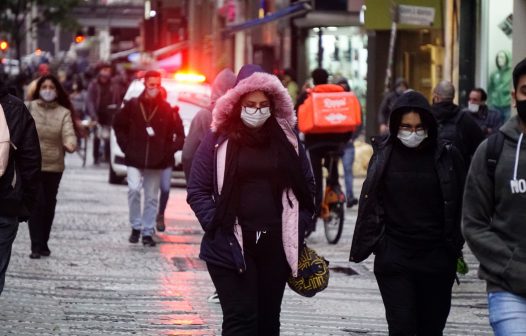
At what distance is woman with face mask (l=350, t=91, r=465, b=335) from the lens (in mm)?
7688

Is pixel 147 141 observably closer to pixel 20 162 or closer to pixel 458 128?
pixel 458 128

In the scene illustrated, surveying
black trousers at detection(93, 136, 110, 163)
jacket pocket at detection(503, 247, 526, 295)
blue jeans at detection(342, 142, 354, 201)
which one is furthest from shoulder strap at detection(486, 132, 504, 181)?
black trousers at detection(93, 136, 110, 163)

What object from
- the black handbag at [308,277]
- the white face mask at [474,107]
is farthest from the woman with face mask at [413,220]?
the white face mask at [474,107]

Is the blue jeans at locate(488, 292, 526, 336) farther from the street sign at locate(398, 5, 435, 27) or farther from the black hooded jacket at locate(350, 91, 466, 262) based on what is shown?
the street sign at locate(398, 5, 435, 27)

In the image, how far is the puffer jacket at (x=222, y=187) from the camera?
25.2 feet

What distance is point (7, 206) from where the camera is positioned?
8758mm

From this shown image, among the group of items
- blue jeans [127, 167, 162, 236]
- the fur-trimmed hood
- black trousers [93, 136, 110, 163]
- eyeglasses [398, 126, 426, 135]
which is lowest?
black trousers [93, 136, 110, 163]

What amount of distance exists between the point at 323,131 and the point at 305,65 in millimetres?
20661

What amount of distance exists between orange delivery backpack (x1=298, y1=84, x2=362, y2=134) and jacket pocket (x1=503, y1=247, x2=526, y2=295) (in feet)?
34.4

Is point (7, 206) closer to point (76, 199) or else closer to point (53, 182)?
point (53, 182)

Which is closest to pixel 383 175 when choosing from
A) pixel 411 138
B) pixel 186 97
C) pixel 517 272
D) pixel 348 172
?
pixel 411 138

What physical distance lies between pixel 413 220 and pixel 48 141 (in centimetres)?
780

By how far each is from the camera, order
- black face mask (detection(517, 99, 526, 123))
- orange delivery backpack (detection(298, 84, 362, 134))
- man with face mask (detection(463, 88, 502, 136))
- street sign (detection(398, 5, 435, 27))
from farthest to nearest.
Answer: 1. street sign (detection(398, 5, 435, 27))
2. man with face mask (detection(463, 88, 502, 136))
3. orange delivery backpack (detection(298, 84, 362, 134))
4. black face mask (detection(517, 99, 526, 123))

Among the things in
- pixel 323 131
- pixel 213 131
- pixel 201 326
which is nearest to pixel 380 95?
pixel 323 131
